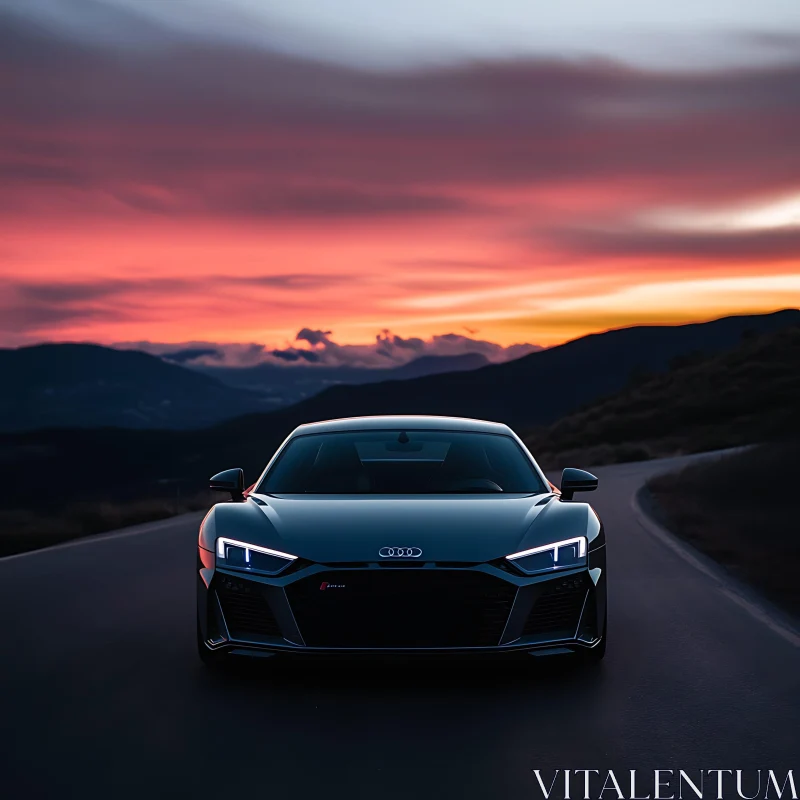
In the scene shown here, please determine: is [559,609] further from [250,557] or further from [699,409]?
[699,409]

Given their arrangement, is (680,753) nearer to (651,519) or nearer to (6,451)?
(651,519)

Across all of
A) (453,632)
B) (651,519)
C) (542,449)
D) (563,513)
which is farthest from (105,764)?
(542,449)

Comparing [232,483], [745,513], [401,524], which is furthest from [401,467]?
[745,513]

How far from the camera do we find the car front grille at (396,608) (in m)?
6.29

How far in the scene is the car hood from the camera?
21.1 feet

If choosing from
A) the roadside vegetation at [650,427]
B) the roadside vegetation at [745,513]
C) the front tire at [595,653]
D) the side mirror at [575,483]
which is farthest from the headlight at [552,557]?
the roadside vegetation at [650,427]

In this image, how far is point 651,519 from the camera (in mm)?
17266

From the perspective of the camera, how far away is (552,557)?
663 cm

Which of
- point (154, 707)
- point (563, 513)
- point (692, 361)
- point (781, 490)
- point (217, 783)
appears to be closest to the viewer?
point (217, 783)

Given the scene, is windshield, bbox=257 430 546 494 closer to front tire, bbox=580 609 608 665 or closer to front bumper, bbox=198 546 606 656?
front tire, bbox=580 609 608 665

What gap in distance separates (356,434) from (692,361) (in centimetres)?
10293

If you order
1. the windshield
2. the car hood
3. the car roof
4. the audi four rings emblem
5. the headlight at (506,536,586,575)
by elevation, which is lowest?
the headlight at (506,536,586,575)

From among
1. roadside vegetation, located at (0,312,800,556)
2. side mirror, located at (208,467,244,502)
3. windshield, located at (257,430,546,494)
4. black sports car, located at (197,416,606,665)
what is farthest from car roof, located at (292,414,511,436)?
roadside vegetation, located at (0,312,800,556)

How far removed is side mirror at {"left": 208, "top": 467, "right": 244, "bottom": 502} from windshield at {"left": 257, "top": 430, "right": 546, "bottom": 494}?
166mm
